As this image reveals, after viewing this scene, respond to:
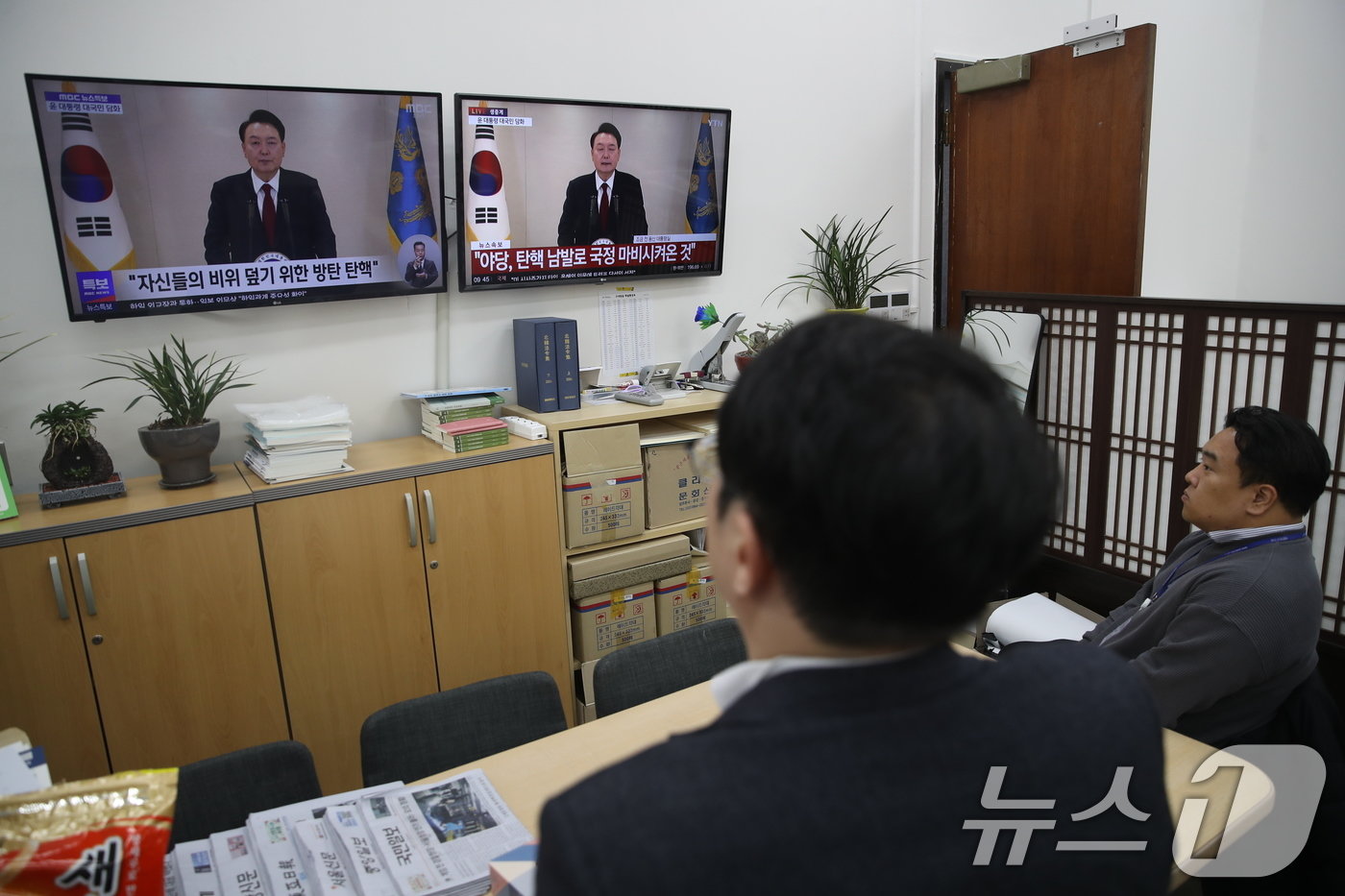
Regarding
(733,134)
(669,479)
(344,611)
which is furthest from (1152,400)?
(344,611)

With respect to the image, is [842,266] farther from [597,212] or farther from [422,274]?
[422,274]

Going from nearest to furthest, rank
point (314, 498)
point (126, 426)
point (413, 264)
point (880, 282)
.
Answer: point (314, 498) < point (126, 426) < point (413, 264) < point (880, 282)

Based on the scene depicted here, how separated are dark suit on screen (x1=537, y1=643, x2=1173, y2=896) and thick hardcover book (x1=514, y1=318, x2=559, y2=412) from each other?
2651 millimetres

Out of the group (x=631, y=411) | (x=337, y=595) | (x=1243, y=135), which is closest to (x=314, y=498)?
(x=337, y=595)

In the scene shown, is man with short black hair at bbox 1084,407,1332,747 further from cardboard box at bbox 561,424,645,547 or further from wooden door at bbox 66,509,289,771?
wooden door at bbox 66,509,289,771

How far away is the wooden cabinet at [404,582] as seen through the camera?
273cm

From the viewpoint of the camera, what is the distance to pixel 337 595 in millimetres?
2781

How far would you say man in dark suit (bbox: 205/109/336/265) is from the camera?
2.79 metres

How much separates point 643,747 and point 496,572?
1.56m

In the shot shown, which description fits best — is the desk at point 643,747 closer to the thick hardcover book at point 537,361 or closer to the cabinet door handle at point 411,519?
the cabinet door handle at point 411,519

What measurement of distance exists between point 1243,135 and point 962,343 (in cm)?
369

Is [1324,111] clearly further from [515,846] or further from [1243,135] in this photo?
[515,846]

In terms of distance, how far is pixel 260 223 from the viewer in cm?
285

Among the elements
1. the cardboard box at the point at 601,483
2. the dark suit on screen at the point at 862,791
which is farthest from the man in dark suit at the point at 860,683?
the cardboard box at the point at 601,483
